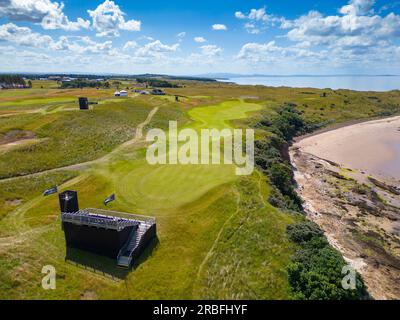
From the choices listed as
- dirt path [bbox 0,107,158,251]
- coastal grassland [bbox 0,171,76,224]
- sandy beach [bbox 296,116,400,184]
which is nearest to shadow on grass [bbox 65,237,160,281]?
dirt path [bbox 0,107,158,251]

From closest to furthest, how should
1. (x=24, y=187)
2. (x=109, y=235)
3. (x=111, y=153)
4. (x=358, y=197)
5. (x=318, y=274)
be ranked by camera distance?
(x=318, y=274), (x=109, y=235), (x=24, y=187), (x=358, y=197), (x=111, y=153)

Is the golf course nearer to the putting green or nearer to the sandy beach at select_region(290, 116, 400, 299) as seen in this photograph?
the putting green

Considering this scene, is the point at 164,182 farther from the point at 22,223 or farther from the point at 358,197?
the point at 358,197

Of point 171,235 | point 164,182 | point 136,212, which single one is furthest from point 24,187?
point 171,235

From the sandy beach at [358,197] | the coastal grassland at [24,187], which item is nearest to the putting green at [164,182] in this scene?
the coastal grassland at [24,187]
